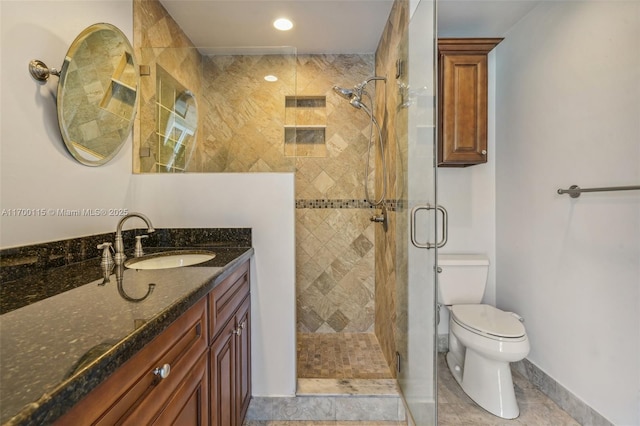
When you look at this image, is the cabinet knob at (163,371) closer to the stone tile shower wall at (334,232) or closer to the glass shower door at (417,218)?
the glass shower door at (417,218)

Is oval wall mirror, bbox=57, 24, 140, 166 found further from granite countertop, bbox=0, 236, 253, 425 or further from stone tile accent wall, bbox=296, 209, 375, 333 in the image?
stone tile accent wall, bbox=296, 209, 375, 333

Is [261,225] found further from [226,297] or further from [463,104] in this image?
[463,104]

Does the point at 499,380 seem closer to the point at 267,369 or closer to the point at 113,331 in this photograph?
the point at 267,369

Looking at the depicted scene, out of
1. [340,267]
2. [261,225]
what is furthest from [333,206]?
[261,225]

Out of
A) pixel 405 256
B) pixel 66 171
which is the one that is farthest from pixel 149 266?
pixel 405 256

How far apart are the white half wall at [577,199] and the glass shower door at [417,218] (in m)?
0.95

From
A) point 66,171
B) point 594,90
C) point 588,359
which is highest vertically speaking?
point 594,90

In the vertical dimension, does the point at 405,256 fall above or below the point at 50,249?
below

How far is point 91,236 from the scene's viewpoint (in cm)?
137

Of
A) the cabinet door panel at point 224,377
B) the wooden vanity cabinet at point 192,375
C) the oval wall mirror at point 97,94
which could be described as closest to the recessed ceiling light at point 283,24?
the oval wall mirror at point 97,94

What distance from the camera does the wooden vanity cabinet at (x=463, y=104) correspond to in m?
2.11

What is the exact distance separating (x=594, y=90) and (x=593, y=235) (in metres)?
0.78

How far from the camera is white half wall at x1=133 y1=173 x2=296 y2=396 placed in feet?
5.57

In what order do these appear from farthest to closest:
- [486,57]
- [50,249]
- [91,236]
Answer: [486,57]
[91,236]
[50,249]
